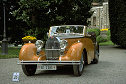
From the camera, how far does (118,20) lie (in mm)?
22359

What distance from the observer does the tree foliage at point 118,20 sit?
71.9 feet


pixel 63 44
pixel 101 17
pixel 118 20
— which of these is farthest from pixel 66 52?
pixel 101 17

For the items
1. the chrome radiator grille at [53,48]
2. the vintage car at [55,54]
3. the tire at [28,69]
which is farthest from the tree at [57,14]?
the chrome radiator grille at [53,48]

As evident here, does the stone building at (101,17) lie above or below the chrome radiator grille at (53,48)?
above

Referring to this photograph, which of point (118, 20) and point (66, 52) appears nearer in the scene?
point (66, 52)

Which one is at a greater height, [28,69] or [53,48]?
[53,48]

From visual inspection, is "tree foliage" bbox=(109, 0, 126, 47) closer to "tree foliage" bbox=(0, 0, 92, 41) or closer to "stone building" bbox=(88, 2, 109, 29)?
"tree foliage" bbox=(0, 0, 92, 41)

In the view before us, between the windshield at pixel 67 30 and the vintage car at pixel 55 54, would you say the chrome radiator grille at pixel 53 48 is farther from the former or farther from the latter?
the windshield at pixel 67 30

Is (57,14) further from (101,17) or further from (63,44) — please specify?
(101,17)

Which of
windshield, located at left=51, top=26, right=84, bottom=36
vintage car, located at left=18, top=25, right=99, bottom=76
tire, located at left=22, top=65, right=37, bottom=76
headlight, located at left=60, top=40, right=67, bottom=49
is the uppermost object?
windshield, located at left=51, top=26, right=84, bottom=36

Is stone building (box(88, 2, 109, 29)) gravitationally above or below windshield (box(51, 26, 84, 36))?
above

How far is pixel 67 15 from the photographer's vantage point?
21.9 meters

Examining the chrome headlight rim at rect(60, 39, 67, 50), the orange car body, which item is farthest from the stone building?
the chrome headlight rim at rect(60, 39, 67, 50)

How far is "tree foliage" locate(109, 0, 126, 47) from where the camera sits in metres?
21.9
